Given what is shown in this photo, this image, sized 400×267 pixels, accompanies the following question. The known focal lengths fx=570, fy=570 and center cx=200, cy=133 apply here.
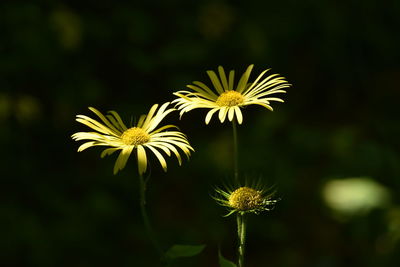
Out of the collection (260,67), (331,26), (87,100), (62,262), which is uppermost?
(331,26)

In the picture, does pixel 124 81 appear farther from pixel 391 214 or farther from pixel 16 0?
pixel 391 214

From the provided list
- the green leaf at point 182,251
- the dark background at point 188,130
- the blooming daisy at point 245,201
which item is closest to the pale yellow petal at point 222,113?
the blooming daisy at point 245,201

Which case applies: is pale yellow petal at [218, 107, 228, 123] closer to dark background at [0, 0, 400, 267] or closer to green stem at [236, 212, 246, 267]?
green stem at [236, 212, 246, 267]

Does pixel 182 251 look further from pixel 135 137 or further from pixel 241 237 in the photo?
pixel 135 137

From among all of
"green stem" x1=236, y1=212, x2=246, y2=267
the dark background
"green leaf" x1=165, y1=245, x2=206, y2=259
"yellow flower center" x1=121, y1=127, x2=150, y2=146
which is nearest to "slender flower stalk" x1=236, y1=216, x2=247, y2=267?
"green stem" x1=236, y1=212, x2=246, y2=267

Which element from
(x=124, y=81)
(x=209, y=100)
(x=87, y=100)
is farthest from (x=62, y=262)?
(x=209, y=100)

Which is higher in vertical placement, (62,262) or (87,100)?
(87,100)

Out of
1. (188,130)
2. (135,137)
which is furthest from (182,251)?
(188,130)
